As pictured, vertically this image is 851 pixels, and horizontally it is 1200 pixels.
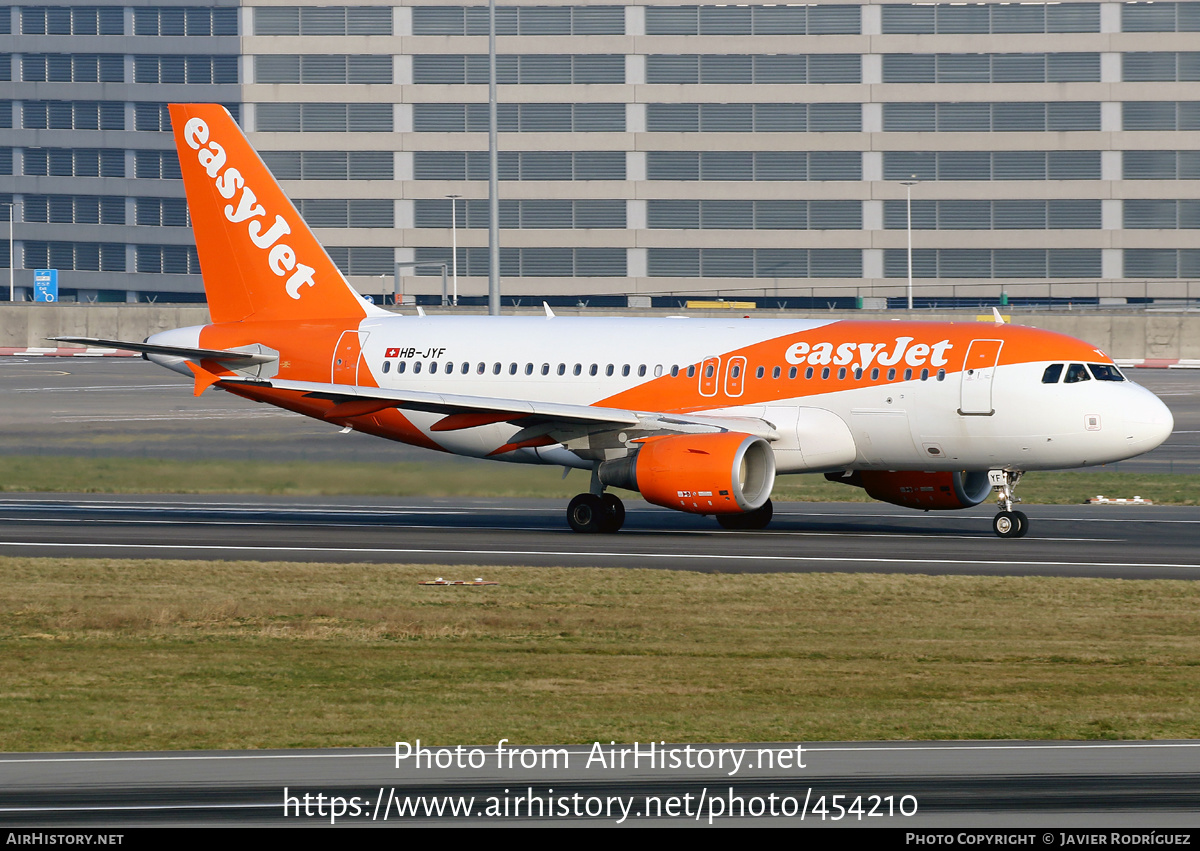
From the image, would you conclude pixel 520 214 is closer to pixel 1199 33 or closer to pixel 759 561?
pixel 1199 33

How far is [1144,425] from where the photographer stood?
27875 mm

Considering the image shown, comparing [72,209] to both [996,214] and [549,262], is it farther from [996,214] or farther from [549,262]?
[996,214]

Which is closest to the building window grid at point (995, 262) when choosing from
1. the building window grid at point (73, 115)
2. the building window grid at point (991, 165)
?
the building window grid at point (991, 165)

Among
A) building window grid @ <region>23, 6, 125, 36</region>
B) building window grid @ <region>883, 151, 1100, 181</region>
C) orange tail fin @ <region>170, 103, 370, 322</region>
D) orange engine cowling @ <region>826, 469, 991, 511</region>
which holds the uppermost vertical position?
building window grid @ <region>23, 6, 125, 36</region>

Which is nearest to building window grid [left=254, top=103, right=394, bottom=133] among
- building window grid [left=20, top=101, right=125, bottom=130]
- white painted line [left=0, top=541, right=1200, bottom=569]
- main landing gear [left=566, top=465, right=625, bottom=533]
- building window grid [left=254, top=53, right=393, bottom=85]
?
building window grid [left=254, top=53, right=393, bottom=85]

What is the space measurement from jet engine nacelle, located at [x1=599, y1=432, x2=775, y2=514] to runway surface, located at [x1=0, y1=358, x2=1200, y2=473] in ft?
24.0

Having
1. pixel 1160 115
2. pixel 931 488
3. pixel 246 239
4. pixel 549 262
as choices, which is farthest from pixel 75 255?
pixel 931 488

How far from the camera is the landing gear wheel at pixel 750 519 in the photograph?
31297 mm

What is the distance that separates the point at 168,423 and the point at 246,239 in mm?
20139

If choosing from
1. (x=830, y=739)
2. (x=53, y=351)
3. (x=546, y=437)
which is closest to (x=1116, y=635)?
(x=830, y=739)

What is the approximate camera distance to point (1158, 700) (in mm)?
14625

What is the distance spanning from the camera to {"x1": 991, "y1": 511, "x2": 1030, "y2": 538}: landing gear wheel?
2938cm

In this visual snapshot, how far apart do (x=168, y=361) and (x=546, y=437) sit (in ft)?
30.0

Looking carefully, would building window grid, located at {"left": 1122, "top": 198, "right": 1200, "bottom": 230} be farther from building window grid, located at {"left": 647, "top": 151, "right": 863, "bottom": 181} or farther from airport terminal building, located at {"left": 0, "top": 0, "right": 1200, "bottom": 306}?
building window grid, located at {"left": 647, "top": 151, "right": 863, "bottom": 181}
